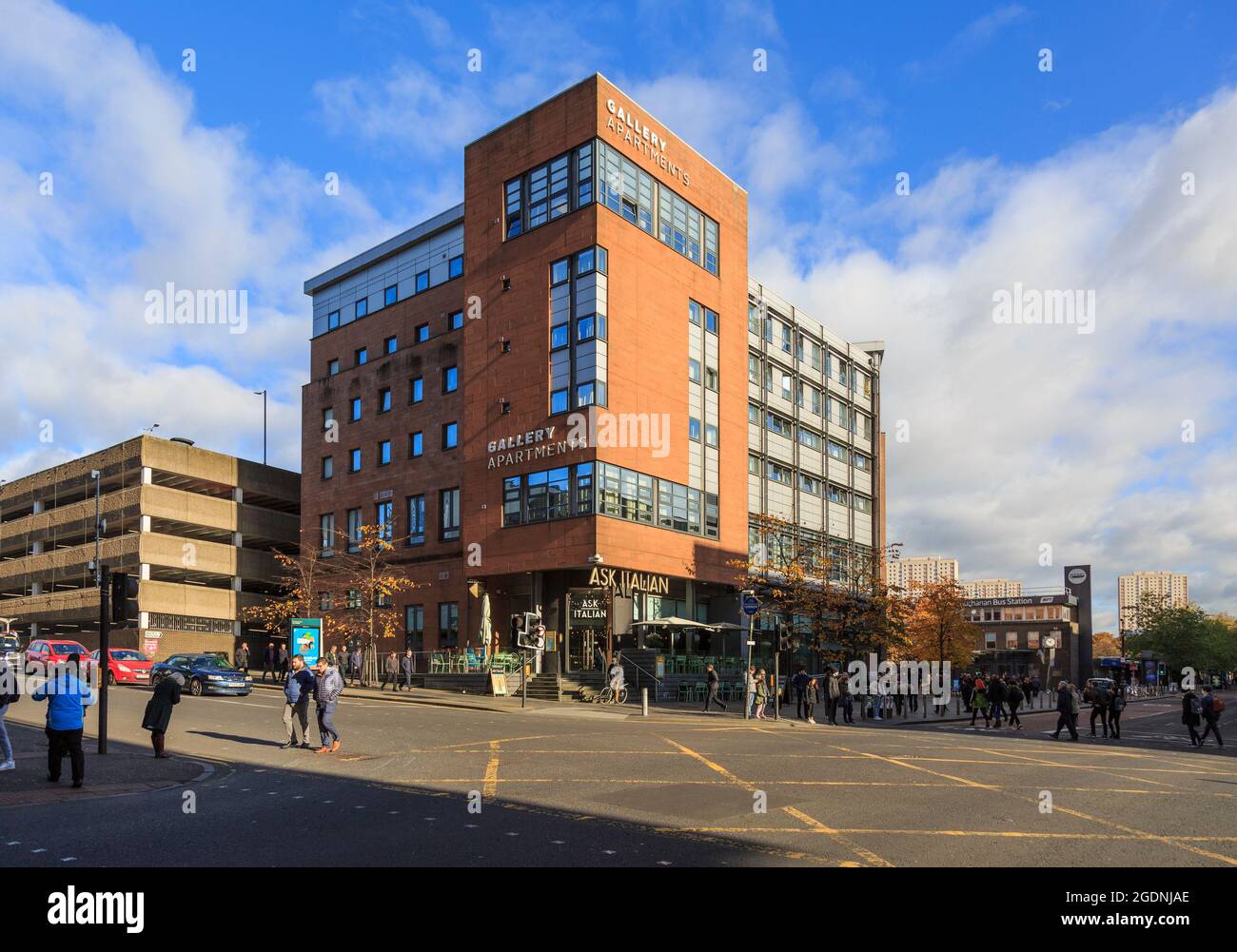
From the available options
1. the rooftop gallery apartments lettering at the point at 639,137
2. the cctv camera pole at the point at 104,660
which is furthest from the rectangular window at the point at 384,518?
the cctv camera pole at the point at 104,660

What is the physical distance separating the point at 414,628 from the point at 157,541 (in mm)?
20590

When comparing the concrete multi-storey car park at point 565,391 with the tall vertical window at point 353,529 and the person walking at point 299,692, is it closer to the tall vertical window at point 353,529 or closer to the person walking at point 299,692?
the tall vertical window at point 353,529

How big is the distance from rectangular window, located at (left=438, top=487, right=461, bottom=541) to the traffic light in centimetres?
3132

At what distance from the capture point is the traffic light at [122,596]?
17.7 m

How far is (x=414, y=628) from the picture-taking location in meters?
50.4

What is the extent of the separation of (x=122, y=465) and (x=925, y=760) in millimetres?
57672

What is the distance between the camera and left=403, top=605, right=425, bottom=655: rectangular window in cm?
4981

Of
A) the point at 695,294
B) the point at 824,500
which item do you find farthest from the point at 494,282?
the point at 824,500

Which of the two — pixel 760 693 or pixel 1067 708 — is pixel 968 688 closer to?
pixel 1067 708

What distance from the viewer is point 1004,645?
11775 centimetres

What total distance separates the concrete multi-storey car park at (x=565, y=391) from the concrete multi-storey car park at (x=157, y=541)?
32.1ft

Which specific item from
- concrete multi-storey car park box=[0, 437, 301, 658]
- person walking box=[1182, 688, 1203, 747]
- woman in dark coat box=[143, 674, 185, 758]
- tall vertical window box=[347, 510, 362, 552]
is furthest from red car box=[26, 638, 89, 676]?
person walking box=[1182, 688, 1203, 747]
